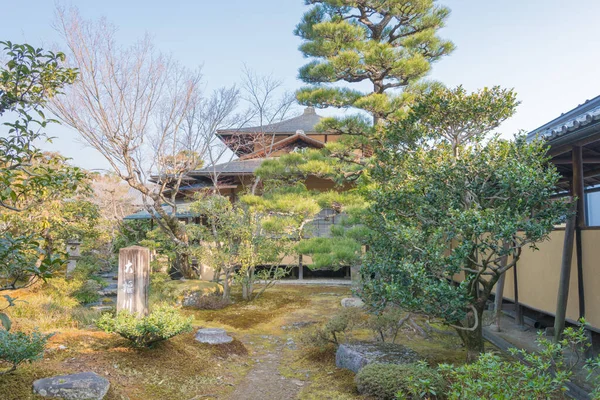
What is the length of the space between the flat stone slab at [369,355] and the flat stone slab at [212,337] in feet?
6.34

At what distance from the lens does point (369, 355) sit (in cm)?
523

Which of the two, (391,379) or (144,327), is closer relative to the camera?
(391,379)

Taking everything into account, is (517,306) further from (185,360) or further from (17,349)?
(17,349)

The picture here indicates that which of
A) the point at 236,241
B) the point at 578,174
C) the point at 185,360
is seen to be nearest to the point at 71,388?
Result: the point at 185,360

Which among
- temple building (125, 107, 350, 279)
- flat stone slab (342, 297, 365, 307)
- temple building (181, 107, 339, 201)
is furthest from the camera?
temple building (181, 107, 339, 201)

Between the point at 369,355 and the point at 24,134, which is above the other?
the point at 24,134

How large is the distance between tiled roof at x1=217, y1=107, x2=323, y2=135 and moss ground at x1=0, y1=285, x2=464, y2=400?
9.17 meters

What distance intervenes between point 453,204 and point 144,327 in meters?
4.00

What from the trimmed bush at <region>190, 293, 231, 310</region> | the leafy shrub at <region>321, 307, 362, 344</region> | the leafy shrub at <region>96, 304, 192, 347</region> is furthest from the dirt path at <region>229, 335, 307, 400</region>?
the trimmed bush at <region>190, 293, 231, 310</region>

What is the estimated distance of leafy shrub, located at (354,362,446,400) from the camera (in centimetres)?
414

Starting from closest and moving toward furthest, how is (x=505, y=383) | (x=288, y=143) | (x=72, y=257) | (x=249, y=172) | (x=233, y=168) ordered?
(x=505, y=383)
(x=72, y=257)
(x=249, y=172)
(x=233, y=168)
(x=288, y=143)

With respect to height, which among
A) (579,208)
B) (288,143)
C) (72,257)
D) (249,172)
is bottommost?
(72,257)

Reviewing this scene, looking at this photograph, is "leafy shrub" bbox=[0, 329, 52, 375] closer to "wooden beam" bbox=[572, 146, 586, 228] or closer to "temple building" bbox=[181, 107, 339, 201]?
"wooden beam" bbox=[572, 146, 586, 228]

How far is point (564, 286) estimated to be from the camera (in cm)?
523
